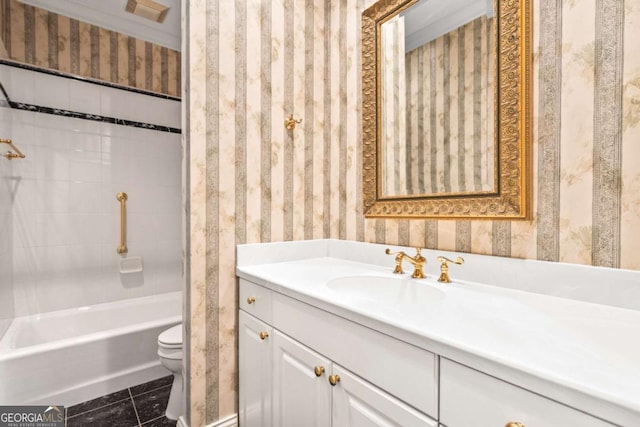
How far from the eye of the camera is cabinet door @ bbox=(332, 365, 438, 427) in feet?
2.24

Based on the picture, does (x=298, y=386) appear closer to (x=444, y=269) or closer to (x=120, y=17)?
(x=444, y=269)

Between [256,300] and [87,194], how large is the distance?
197 cm

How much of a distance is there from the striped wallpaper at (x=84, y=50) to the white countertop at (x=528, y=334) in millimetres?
2436

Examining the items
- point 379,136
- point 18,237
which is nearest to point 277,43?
point 379,136

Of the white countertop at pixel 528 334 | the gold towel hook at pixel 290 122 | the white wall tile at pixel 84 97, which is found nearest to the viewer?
A: the white countertop at pixel 528 334

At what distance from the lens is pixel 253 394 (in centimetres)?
127

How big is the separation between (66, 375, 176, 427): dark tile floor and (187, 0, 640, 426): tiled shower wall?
0.52 metres

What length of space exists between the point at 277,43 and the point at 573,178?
138 centimetres

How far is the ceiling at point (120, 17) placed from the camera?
217 centimetres

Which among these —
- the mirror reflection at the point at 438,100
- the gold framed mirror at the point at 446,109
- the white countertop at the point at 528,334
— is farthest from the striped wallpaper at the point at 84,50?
the white countertop at the point at 528,334

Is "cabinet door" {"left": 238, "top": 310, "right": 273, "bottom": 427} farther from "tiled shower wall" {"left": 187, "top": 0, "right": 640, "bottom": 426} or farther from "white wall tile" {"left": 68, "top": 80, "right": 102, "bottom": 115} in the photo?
"white wall tile" {"left": 68, "top": 80, "right": 102, "bottom": 115}

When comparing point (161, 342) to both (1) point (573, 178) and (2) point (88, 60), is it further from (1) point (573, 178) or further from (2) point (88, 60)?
(2) point (88, 60)

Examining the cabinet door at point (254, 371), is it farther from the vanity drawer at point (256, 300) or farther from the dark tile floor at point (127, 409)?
the dark tile floor at point (127, 409)

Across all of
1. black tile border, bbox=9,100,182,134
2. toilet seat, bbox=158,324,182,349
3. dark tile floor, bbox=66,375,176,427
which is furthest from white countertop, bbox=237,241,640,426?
black tile border, bbox=9,100,182,134
